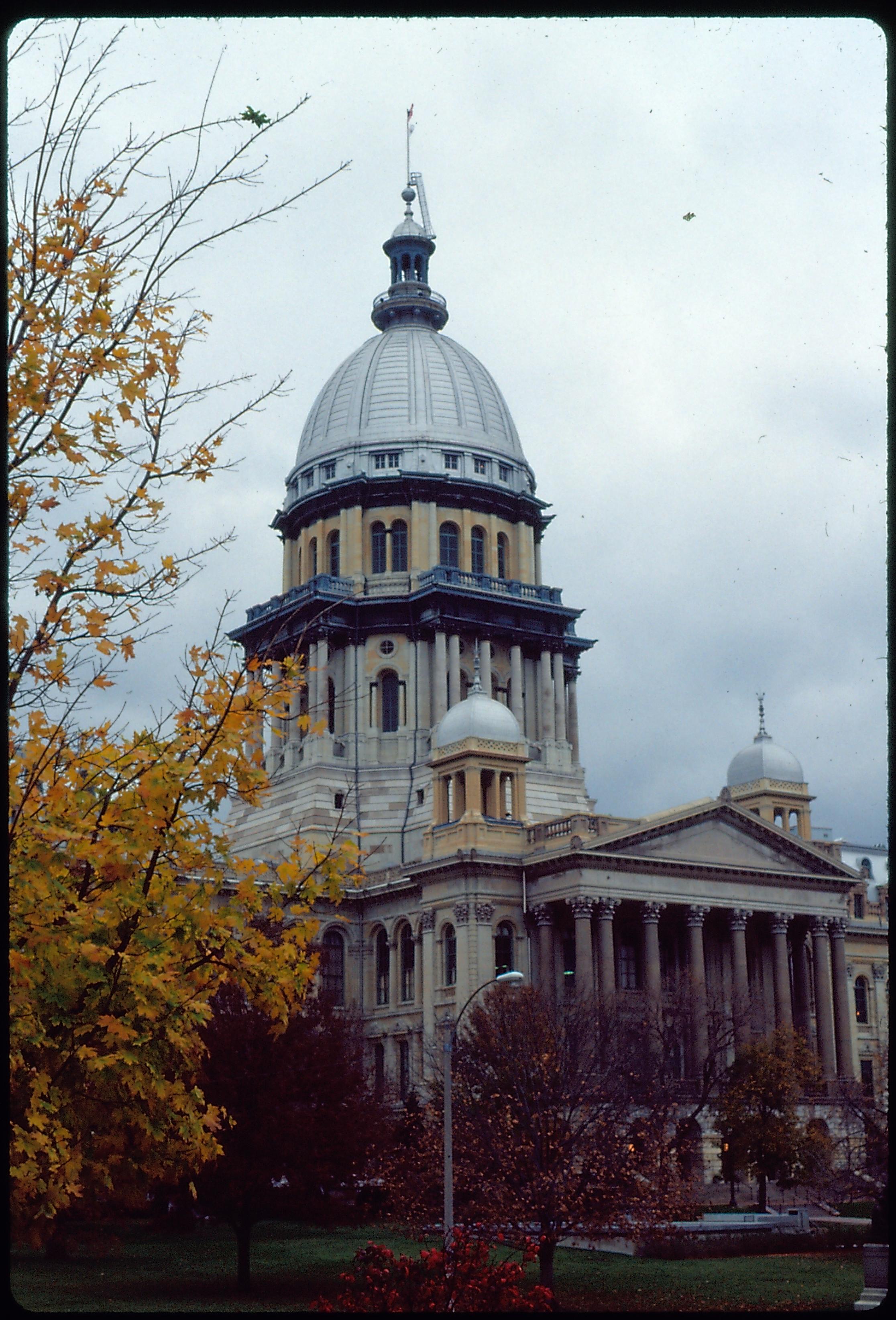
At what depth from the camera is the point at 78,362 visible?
583 inches

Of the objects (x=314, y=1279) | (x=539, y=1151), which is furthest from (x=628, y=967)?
(x=314, y=1279)

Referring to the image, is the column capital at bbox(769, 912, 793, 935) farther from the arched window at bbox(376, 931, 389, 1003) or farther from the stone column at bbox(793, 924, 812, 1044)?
the arched window at bbox(376, 931, 389, 1003)

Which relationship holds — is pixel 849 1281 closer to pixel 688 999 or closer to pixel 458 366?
pixel 688 999

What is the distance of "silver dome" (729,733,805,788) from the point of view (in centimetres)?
9350

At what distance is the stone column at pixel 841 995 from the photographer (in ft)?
273

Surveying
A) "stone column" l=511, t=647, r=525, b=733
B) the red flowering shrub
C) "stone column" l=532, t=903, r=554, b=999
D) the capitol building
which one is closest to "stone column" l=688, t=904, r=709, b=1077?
the capitol building

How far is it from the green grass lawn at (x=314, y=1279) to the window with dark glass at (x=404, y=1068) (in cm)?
2249

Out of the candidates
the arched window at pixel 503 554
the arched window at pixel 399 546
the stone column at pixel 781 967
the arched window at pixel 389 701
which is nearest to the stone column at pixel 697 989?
the stone column at pixel 781 967

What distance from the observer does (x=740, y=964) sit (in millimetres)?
79000

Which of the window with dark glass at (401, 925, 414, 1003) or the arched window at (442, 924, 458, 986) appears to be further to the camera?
the window with dark glass at (401, 925, 414, 1003)

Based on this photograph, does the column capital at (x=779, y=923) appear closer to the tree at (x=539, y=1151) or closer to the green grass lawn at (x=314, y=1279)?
the tree at (x=539, y=1151)

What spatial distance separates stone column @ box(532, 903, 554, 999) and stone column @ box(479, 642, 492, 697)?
20553 mm

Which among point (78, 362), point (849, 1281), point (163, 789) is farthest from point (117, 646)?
point (849, 1281)

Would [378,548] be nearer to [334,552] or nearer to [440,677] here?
[334,552]
